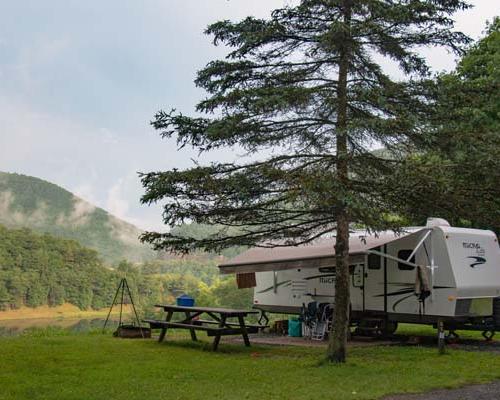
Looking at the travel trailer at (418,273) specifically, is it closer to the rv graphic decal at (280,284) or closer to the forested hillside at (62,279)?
the rv graphic decal at (280,284)

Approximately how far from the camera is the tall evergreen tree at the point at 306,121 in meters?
9.16

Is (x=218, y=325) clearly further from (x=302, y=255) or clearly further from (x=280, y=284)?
(x=280, y=284)

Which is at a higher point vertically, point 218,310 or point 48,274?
point 48,274

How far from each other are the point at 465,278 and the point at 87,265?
210 feet

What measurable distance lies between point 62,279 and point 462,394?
214 ft

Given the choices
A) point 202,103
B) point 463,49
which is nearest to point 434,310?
point 463,49

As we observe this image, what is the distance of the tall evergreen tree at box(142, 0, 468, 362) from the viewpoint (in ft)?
30.1

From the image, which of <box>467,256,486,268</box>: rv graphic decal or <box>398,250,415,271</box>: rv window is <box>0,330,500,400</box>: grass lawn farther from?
<box>467,256,486,268</box>: rv graphic decal

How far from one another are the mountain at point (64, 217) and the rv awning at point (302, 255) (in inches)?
4189

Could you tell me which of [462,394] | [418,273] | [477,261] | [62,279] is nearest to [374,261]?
[418,273]

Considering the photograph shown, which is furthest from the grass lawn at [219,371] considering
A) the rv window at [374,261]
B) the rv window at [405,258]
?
the rv window at [374,261]

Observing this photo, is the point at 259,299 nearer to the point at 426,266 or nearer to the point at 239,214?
the point at 426,266

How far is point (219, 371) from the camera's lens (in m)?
9.02

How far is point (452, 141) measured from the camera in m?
9.38
